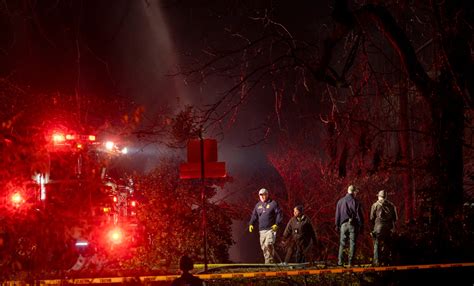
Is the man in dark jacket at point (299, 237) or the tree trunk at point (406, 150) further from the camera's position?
the man in dark jacket at point (299, 237)

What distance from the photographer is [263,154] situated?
1192 inches

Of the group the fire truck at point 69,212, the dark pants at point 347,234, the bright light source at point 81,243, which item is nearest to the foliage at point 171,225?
the fire truck at point 69,212

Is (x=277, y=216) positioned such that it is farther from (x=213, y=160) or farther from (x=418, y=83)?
(x=418, y=83)

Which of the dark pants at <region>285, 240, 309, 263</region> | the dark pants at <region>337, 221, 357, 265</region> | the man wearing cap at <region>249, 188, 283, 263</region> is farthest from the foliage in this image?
the dark pants at <region>337, 221, 357, 265</region>

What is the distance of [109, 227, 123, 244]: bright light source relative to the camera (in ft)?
45.7

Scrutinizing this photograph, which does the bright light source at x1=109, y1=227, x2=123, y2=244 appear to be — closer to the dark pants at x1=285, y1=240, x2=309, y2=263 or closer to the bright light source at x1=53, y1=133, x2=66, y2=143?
the bright light source at x1=53, y1=133, x2=66, y2=143

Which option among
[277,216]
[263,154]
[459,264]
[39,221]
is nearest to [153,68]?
[263,154]

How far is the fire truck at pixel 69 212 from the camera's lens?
10.3 metres

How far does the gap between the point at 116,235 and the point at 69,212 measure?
7.21 feet

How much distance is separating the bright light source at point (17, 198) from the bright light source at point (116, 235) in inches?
124

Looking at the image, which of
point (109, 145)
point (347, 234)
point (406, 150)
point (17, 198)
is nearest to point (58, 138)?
point (109, 145)

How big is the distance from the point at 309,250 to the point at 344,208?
1.54m

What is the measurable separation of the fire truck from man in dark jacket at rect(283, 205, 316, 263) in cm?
410

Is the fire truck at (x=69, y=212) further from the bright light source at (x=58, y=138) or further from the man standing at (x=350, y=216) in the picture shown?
the man standing at (x=350, y=216)
